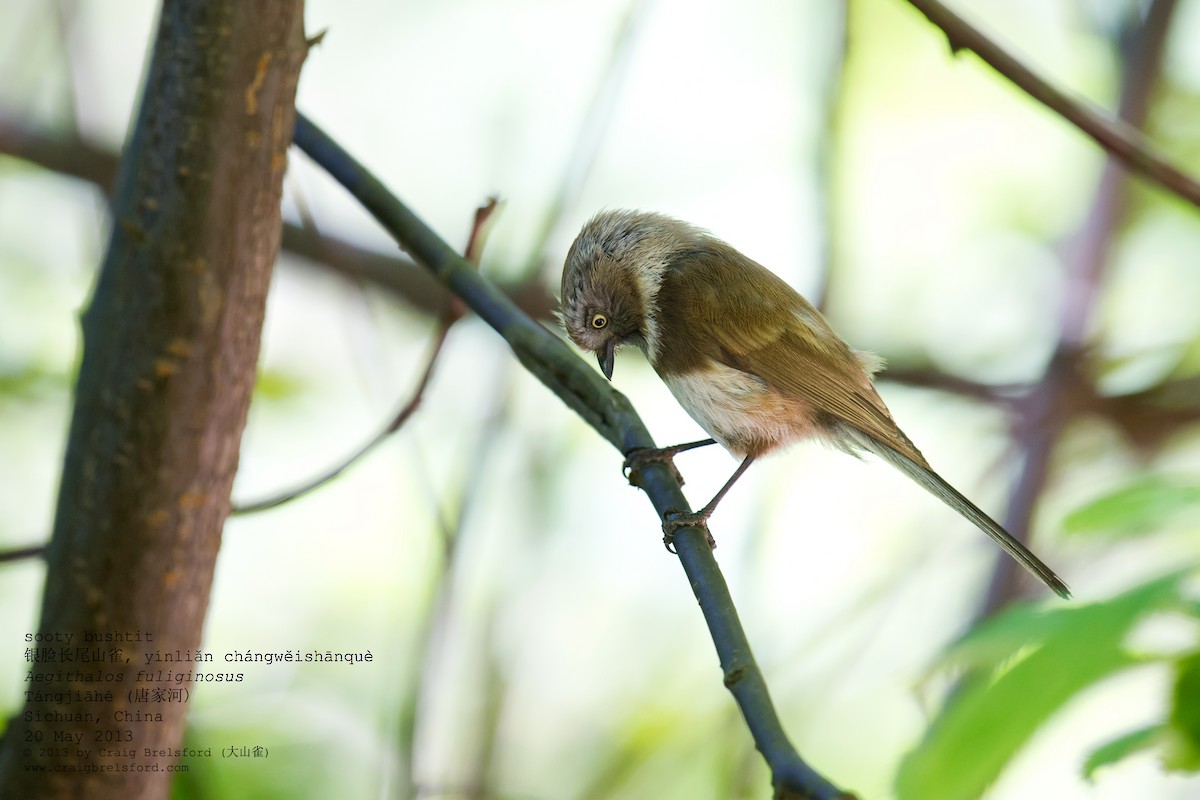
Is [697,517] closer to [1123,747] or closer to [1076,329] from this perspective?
[1123,747]

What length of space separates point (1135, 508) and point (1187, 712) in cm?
34

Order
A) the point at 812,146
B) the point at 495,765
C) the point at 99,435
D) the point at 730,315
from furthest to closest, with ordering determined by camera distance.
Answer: the point at 812,146 < the point at 495,765 < the point at 730,315 < the point at 99,435

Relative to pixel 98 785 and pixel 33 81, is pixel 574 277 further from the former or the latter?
pixel 33 81

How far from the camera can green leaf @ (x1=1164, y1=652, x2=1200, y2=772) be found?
3.18 feet

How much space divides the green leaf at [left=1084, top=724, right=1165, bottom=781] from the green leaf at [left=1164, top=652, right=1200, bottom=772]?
0.18m

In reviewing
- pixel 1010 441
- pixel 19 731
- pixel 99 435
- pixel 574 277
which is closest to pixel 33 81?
pixel 574 277

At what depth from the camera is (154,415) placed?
1.56 m

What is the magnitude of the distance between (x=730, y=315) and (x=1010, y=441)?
73.2 inches

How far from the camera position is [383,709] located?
3.19 metres

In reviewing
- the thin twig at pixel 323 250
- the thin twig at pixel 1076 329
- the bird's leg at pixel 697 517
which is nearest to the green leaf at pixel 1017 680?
the bird's leg at pixel 697 517

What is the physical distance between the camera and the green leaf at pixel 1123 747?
1197 millimetres

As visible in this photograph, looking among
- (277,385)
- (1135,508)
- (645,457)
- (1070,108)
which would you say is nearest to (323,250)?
(277,385)

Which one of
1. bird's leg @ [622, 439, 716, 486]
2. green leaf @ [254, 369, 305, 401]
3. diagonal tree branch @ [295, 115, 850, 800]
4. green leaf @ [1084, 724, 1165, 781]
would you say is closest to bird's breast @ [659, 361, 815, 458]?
bird's leg @ [622, 439, 716, 486]

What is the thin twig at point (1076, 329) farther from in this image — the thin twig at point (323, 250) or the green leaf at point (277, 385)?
the green leaf at point (277, 385)
